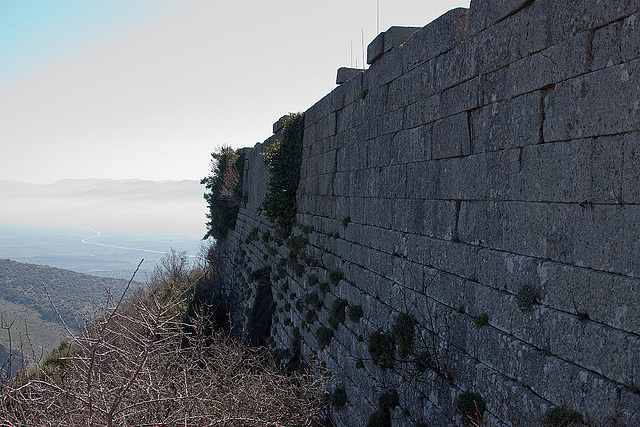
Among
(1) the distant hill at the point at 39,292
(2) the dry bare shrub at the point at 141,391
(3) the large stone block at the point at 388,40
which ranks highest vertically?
(3) the large stone block at the point at 388,40

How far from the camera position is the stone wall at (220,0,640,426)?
100 inches

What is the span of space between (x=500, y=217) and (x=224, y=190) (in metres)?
15.3

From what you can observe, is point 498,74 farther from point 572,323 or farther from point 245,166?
point 245,166

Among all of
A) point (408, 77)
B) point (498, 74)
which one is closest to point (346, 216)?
point (408, 77)

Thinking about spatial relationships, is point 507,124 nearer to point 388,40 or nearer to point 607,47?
point 607,47

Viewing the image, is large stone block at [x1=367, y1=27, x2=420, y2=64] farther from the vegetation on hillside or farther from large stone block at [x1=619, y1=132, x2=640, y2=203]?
the vegetation on hillside

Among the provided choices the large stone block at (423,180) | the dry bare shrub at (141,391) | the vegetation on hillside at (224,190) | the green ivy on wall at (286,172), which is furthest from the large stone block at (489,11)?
the vegetation on hillside at (224,190)

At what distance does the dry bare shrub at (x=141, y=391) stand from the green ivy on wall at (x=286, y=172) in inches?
121

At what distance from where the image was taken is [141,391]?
14.6 feet

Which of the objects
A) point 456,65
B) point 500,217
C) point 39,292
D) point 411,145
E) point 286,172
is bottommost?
point 39,292

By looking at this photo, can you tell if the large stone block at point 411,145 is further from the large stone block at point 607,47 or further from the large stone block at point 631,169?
the large stone block at point 631,169

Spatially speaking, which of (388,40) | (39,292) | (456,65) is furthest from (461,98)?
(39,292)

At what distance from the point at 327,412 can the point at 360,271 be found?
181cm

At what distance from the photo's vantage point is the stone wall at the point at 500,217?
2.54m
